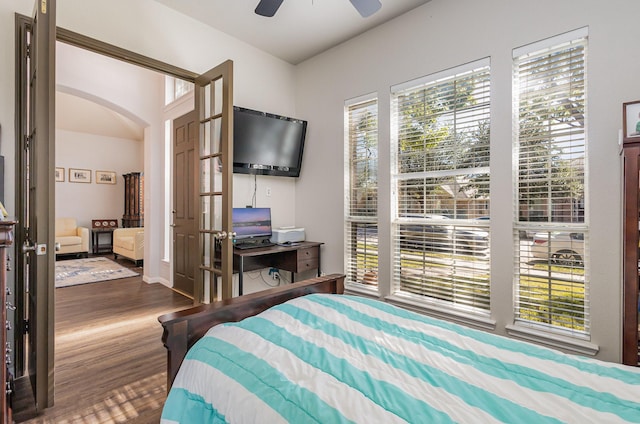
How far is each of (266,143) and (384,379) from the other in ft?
9.59

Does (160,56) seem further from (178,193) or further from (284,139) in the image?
(178,193)

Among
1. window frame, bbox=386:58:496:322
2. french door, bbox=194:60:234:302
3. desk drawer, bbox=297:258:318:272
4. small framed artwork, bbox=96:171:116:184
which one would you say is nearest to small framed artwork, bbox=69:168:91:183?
small framed artwork, bbox=96:171:116:184

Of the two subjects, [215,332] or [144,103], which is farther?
[144,103]

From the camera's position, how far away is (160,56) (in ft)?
9.44

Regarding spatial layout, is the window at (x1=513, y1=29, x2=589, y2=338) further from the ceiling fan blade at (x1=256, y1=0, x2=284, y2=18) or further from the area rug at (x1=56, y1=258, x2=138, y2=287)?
the area rug at (x1=56, y1=258, x2=138, y2=287)

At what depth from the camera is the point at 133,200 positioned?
7.61 meters

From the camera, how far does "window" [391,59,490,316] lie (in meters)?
2.63

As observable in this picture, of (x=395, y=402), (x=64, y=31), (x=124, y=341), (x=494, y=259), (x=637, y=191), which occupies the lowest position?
(x=124, y=341)

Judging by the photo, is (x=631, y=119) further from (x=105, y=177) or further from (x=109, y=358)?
(x=105, y=177)

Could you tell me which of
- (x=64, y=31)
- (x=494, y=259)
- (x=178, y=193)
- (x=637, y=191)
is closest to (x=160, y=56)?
(x=64, y=31)

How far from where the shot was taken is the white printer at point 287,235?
358 centimetres

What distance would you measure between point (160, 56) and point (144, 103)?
84.2 inches

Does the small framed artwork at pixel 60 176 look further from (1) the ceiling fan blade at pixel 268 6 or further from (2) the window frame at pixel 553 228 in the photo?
(2) the window frame at pixel 553 228

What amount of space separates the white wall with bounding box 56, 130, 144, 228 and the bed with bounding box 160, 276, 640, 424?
304 inches
